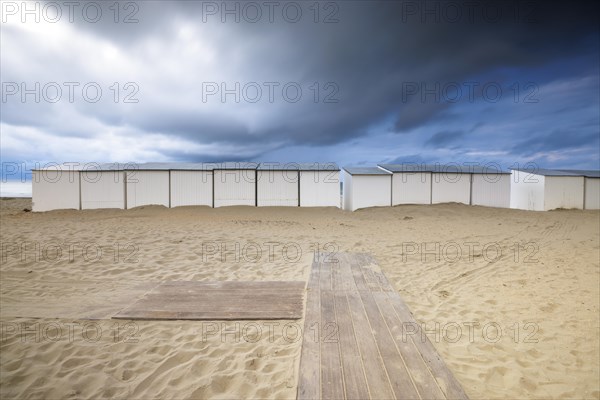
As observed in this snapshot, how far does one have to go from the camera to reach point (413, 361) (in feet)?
9.60

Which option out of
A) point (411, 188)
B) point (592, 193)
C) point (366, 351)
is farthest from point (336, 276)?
point (592, 193)

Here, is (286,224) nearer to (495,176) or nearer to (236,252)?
Answer: (236,252)

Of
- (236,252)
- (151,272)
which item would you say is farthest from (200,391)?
(236,252)

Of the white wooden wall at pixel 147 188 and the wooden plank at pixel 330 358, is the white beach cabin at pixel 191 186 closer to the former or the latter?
the white wooden wall at pixel 147 188

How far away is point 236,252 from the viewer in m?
8.22

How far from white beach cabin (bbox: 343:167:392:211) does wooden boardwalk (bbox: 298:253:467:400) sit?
48.8ft

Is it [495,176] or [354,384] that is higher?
[495,176]

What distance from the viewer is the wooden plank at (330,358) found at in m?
2.46

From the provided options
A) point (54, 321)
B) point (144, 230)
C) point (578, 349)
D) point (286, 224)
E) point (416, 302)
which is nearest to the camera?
point (578, 349)

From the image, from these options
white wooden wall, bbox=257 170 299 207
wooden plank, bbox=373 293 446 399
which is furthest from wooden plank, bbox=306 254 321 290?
white wooden wall, bbox=257 170 299 207

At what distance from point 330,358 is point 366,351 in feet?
1.37

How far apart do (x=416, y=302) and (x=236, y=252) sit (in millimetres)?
5180

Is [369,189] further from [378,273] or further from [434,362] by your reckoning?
[434,362]

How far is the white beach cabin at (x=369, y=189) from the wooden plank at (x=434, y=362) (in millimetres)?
15769
